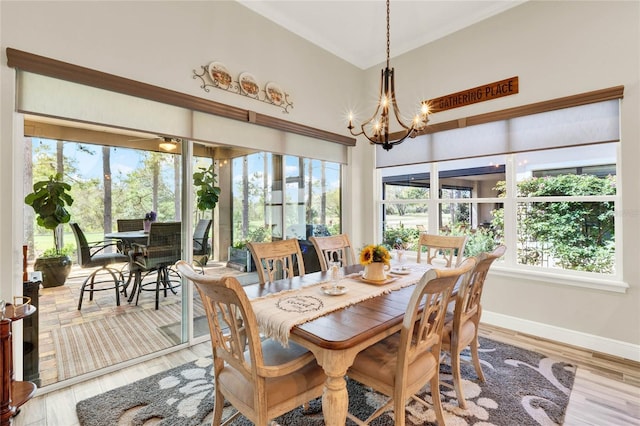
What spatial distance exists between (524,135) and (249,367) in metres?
3.40

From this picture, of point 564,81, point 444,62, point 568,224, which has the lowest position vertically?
point 568,224

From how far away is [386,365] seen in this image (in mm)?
1570

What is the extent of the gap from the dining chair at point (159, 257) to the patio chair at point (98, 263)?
118mm

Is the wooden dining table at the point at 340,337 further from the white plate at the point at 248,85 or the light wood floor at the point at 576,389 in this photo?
the white plate at the point at 248,85

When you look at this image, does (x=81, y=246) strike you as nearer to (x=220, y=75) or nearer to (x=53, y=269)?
(x=53, y=269)

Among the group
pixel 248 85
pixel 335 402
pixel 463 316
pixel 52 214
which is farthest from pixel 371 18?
pixel 335 402

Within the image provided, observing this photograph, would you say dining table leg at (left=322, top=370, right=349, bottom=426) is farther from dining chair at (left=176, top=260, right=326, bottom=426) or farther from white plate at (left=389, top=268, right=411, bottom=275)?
white plate at (left=389, top=268, right=411, bottom=275)

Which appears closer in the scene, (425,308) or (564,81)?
(425,308)

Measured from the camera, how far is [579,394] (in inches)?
83.9

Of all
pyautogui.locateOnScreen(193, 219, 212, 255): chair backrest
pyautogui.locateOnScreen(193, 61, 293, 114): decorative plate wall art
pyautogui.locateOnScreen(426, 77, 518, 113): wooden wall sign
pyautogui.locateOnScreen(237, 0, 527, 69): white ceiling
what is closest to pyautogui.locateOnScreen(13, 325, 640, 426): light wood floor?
pyautogui.locateOnScreen(193, 219, 212, 255): chair backrest

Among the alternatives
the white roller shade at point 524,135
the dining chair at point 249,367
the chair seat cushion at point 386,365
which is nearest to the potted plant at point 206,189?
the dining chair at point 249,367

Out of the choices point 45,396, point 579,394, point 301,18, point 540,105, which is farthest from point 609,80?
point 45,396

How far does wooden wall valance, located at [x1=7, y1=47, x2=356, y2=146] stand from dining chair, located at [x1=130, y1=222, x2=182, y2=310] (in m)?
1.13

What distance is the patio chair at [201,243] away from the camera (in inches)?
118
